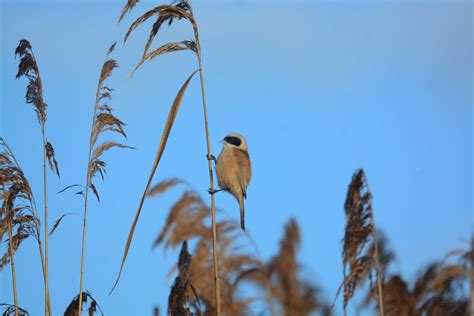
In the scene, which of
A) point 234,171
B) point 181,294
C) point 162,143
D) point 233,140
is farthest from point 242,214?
point 162,143

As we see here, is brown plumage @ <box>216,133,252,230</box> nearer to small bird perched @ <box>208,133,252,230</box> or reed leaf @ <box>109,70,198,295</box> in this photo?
small bird perched @ <box>208,133,252,230</box>

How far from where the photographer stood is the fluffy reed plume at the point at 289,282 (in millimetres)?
6305

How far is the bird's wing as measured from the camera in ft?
21.3

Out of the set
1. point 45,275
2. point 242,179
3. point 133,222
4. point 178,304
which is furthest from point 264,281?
point 133,222

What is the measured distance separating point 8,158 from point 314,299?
3.53 meters

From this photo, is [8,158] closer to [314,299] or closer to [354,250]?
[354,250]

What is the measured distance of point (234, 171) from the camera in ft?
21.4

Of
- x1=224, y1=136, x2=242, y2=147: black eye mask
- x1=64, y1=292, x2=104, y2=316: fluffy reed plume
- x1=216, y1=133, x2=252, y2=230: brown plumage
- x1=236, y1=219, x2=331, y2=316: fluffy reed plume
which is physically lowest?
x1=64, y1=292, x2=104, y2=316: fluffy reed plume

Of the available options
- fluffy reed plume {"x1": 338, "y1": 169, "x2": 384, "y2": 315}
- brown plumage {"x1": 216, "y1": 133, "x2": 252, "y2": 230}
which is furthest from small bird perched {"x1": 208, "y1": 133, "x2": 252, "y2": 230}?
fluffy reed plume {"x1": 338, "y1": 169, "x2": 384, "y2": 315}

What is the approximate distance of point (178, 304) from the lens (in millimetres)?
3990

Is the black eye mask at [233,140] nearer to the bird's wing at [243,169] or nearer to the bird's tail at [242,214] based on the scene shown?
the bird's wing at [243,169]

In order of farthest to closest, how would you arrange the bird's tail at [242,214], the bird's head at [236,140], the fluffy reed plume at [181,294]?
the bird's head at [236,140] → the bird's tail at [242,214] → the fluffy reed plume at [181,294]

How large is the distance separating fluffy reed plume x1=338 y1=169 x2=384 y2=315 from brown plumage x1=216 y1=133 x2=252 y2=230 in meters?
1.63

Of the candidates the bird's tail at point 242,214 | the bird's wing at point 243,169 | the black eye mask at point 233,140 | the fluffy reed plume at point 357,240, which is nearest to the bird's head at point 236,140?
the black eye mask at point 233,140
